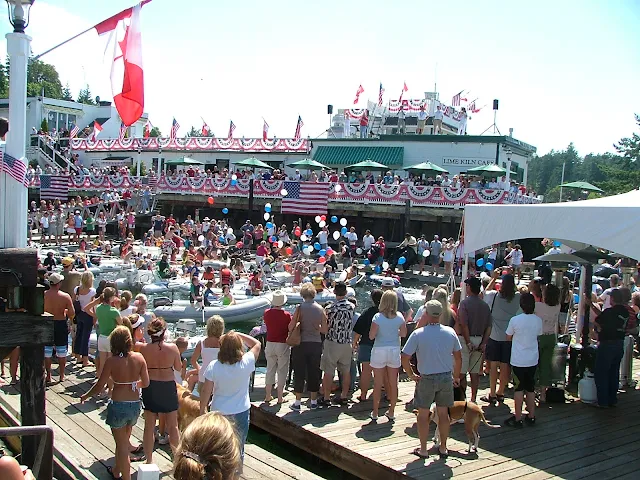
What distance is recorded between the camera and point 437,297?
23.0ft

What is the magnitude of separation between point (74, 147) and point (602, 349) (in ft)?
156

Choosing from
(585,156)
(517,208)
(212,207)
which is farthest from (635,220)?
(585,156)

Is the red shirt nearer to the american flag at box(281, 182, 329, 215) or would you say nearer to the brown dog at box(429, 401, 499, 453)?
the brown dog at box(429, 401, 499, 453)

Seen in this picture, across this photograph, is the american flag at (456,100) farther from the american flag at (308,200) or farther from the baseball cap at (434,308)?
the baseball cap at (434,308)

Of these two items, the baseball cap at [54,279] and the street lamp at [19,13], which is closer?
the street lamp at [19,13]

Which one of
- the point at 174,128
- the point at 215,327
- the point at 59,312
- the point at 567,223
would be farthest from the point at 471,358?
the point at 174,128

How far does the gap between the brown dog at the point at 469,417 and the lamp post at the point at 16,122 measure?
13.6 feet

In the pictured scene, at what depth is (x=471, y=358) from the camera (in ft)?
25.1

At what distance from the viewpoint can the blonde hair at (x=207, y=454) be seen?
240cm

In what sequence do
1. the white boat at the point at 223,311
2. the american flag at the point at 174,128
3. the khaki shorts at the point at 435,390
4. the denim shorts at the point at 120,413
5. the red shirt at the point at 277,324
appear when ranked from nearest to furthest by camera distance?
the denim shorts at the point at 120,413
the khaki shorts at the point at 435,390
the red shirt at the point at 277,324
the white boat at the point at 223,311
the american flag at the point at 174,128

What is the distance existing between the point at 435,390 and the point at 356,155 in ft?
A: 104

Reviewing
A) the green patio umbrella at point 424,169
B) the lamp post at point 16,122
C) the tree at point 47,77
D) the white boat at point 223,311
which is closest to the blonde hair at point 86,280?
A: the lamp post at point 16,122

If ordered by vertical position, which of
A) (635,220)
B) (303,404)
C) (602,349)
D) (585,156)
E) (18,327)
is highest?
(585,156)

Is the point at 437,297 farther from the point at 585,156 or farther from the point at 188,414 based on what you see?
the point at 585,156
